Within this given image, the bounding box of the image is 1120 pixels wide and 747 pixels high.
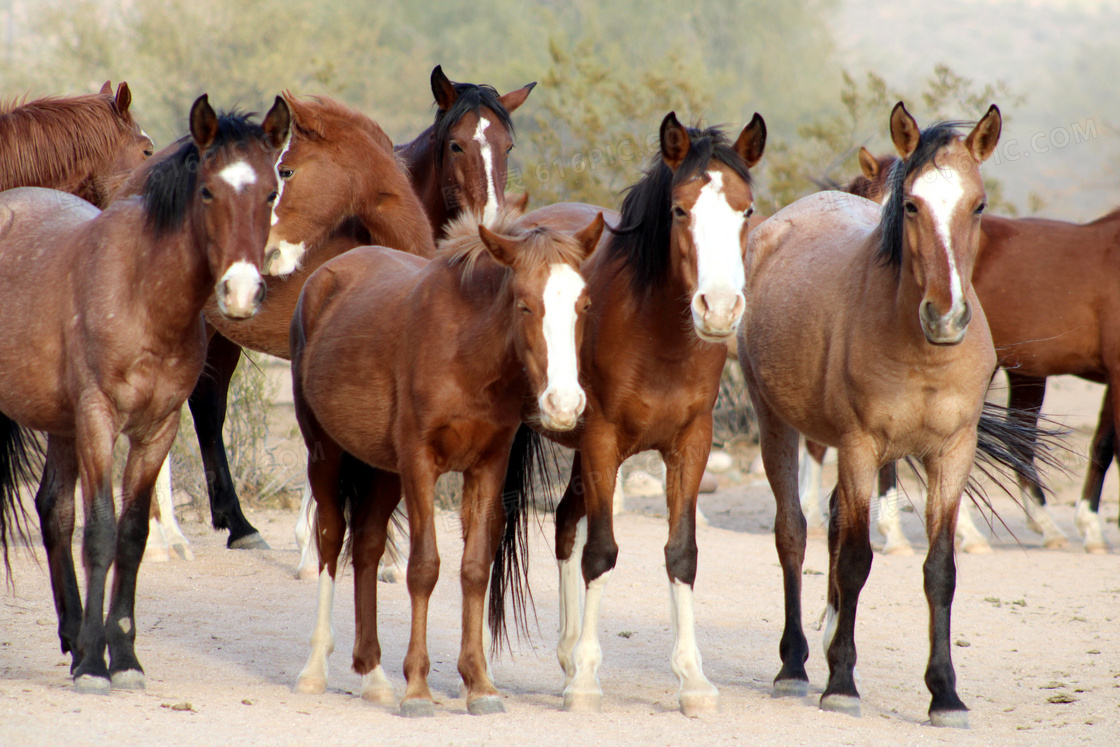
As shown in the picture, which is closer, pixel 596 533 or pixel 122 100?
pixel 596 533

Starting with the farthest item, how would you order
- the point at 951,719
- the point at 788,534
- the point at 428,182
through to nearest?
the point at 428,182 → the point at 788,534 → the point at 951,719

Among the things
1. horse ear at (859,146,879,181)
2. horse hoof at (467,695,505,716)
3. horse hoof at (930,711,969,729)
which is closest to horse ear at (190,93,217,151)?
horse hoof at (467,695,505,716)

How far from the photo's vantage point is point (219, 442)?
25.3 ft

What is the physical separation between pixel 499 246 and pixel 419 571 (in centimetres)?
128

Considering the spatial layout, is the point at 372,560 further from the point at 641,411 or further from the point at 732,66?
the point at 732,66

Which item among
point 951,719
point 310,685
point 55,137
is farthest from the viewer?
point 55,137

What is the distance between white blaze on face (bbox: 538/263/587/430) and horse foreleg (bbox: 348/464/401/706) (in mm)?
1216

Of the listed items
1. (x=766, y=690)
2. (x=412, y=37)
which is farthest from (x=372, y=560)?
(x=412, y=37)

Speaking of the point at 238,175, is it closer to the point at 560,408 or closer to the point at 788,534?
the point at 560,408

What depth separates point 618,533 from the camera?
8.60 meters

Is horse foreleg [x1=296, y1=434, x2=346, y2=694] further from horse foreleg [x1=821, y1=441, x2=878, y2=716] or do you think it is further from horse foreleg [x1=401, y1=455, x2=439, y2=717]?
horse foreleg [x1=821, y1=441, x2=878, y2=716]

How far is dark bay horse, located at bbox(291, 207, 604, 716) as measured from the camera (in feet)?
13.3

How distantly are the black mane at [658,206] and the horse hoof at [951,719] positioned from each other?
207 cm

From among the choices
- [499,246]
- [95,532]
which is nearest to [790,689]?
[499,246]
